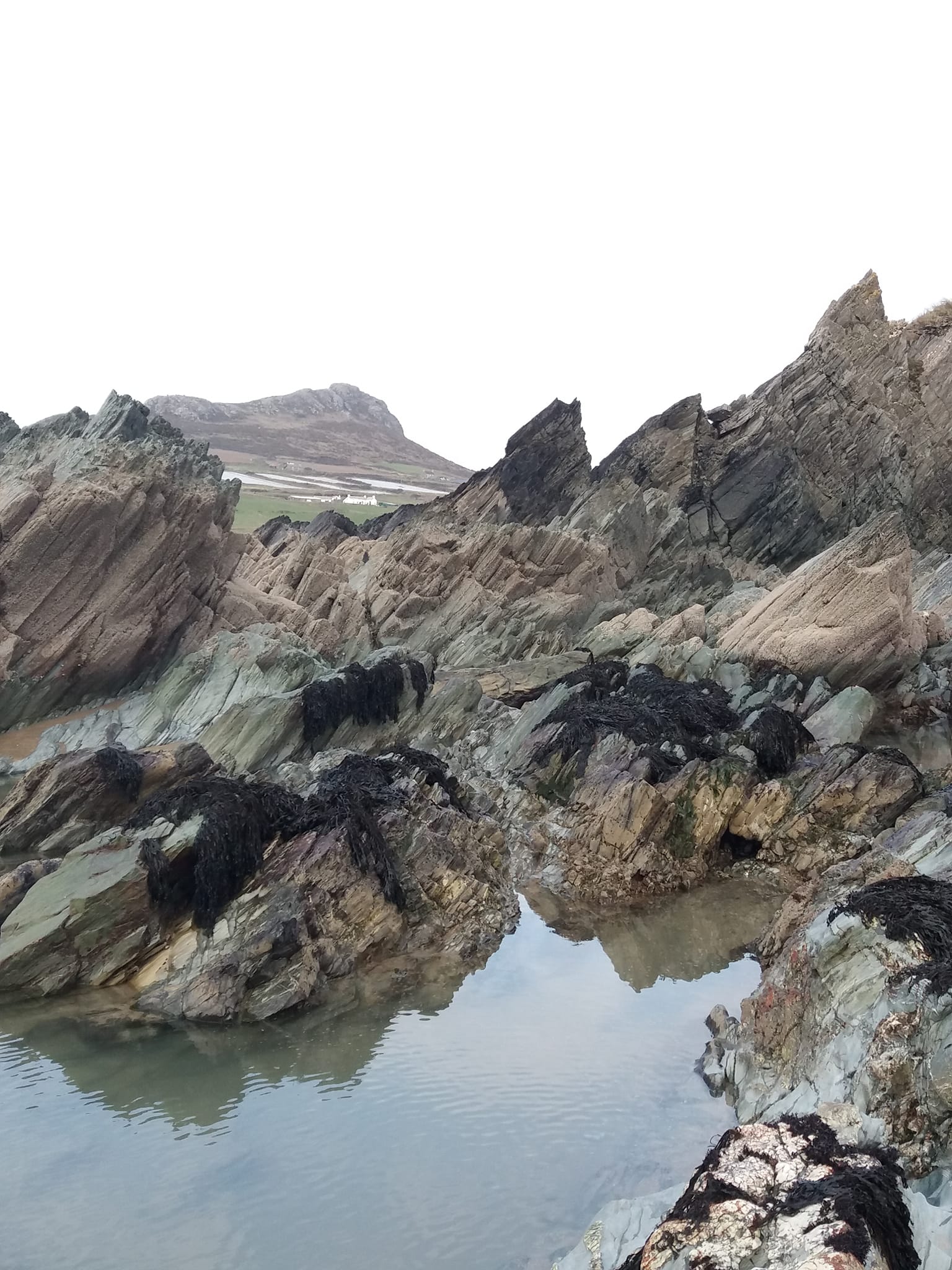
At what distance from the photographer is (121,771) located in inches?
714

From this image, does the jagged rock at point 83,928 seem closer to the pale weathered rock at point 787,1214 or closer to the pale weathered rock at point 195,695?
the pale weathered rock at point 787,1214

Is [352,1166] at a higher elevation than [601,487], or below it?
below

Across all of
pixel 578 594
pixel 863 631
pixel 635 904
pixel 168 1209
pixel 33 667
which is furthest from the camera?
pixel 578 594

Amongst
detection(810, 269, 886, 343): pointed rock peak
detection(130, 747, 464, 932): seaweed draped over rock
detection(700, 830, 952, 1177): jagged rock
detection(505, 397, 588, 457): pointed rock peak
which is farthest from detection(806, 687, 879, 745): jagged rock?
detection(505, 397, 588, 457): pointed rock peak

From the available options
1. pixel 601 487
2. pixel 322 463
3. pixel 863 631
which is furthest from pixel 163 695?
pixel 322 463

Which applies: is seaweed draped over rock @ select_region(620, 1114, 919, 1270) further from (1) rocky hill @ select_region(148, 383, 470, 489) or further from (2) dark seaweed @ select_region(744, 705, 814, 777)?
(1) rocky hill @ select_region(148, 383, 470, 489)

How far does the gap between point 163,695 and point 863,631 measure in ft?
63.6

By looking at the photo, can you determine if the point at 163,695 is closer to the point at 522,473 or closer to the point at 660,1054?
the point at 660,1054

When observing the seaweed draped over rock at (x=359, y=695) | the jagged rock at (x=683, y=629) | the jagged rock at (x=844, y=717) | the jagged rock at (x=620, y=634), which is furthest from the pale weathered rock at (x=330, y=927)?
the jagged rock at (x=620, y=634)

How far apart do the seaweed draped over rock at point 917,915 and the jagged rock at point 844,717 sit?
35.7 ft

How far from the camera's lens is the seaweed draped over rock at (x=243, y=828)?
41.1ft

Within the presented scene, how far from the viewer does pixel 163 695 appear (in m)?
26.4

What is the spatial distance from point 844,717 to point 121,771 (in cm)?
1576

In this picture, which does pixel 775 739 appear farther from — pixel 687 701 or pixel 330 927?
pixel 330 927
